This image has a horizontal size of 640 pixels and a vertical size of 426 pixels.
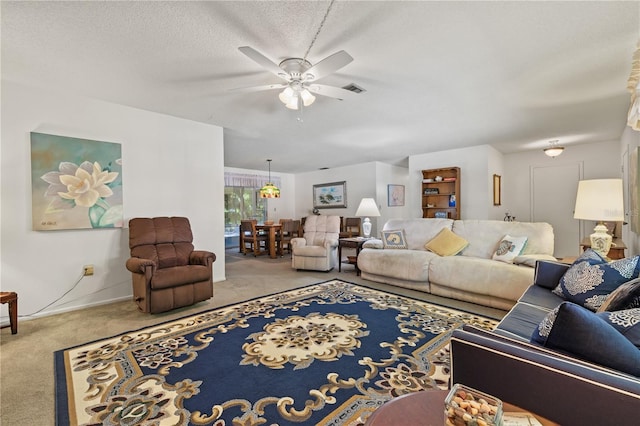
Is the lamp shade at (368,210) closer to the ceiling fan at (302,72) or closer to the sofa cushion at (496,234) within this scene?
the sofa cushion at (496,234)

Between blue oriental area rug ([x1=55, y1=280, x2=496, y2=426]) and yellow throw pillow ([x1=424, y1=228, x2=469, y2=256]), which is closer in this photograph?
blue oriental area rug ([x1=55, y1=280, x2=496, y2=426])

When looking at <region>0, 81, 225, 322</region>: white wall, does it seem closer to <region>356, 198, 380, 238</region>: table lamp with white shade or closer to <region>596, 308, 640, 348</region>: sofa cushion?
<region>356, 198, 380, 238</region>: table lamp with white shade

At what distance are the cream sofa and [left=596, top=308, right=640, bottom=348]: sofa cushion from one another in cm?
213

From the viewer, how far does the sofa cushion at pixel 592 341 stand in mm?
925

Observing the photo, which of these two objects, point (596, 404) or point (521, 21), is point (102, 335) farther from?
point (521, 21)

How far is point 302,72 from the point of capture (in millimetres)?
2551

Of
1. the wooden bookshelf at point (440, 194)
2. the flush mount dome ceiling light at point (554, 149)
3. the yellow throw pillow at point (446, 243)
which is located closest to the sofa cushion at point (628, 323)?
the yellow throw pillow at point (446, 243)

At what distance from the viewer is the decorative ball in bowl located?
70 centimetres

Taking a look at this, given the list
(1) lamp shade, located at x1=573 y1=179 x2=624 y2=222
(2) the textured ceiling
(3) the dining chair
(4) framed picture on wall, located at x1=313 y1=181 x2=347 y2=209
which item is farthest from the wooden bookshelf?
(3) the dining chair

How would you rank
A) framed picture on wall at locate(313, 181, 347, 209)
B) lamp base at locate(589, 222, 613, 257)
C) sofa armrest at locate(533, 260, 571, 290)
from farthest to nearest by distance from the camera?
framed picture on wall at locate(313, 181, 347, 209), lamp base at locate(589, 222, 613, 257), sofa armrest at locate(533, 260, 571, 290)

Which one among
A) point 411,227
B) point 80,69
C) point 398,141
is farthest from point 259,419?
point 398,141

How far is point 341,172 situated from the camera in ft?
28.2

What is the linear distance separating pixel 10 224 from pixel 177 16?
9.22 feet

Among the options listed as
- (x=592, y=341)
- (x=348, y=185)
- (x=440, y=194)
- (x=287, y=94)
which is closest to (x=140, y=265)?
(x=287, y=94)
